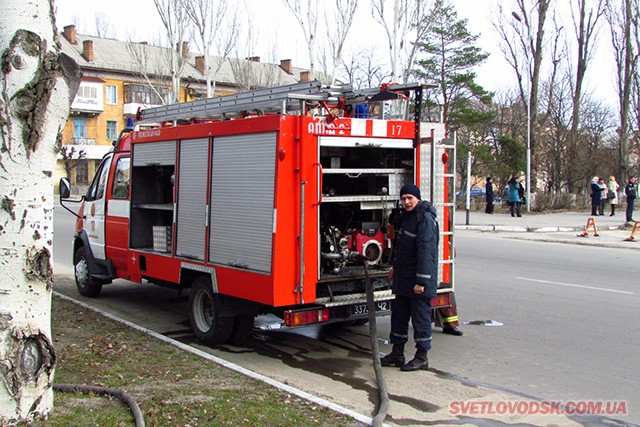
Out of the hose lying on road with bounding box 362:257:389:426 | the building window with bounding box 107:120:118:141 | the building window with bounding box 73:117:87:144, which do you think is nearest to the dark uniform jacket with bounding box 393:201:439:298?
the hose lying on road with bounding box 362:257:389:426

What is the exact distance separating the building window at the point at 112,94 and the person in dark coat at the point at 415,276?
216 ft

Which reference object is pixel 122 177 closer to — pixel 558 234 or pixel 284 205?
pixel 284 205

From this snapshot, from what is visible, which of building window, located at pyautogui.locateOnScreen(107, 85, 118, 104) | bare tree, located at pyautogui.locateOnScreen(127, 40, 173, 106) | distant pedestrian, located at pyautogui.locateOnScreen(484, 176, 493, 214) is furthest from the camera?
building window, located at pyautogui.locateOnScreen(107, 85, 118, 104)

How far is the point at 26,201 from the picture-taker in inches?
180

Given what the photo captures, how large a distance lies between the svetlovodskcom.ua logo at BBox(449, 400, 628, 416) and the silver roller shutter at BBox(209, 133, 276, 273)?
7.29 feet

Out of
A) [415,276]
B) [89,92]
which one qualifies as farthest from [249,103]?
[89,92]

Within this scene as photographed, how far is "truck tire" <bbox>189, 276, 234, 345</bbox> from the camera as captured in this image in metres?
7.60

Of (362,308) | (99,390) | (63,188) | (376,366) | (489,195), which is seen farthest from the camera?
(489,195)

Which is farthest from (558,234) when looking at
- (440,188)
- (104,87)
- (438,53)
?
(104,87)

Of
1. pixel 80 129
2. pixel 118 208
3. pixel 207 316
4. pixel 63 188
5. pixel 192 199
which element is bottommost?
pixel 207 316

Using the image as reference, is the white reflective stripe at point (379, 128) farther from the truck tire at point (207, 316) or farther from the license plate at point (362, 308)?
the truck tire at point (207, 316)

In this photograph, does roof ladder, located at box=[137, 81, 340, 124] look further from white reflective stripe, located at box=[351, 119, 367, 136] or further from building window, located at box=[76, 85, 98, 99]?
building window, located at box=[76, 85, 98, 99]

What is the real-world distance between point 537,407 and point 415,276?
1.65m

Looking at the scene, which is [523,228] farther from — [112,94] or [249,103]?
[112,94]
